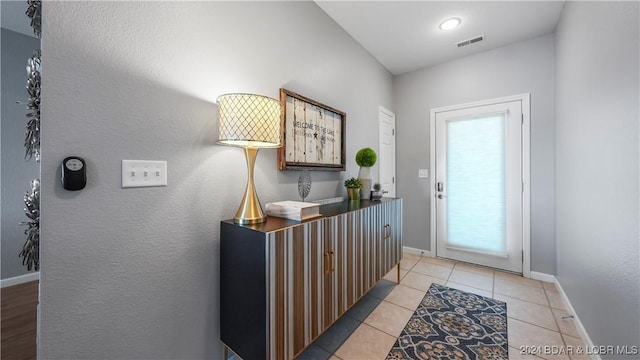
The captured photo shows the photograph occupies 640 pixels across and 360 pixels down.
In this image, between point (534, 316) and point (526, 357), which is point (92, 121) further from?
point (534, 316)

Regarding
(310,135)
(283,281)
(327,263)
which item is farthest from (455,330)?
(310,135)

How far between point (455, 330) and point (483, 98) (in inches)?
102

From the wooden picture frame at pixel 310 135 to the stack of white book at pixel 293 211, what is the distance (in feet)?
1.20

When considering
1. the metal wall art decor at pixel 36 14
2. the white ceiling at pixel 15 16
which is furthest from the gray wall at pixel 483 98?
the white ceiling at pixel 15 16

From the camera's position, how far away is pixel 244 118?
3.53ft

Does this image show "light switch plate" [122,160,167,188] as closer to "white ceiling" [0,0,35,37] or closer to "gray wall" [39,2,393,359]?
"gray wall" [39,2,393,359]

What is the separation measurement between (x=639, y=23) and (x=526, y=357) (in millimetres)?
1854

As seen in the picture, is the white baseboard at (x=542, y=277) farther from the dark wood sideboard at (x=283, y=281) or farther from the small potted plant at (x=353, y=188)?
the dark wood sideboard at (x=283, y=281)

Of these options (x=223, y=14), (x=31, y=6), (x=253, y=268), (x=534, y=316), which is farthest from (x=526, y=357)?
(x=31, y=6)

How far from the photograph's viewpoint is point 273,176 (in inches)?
63.7

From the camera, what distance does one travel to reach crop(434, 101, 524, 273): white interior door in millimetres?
2613

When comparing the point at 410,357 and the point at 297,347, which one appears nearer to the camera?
the point at 297,347

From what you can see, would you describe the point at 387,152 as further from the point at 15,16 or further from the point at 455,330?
the point at 15,16

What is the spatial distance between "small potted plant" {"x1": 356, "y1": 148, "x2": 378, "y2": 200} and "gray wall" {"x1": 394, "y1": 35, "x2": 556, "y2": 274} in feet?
4.31
